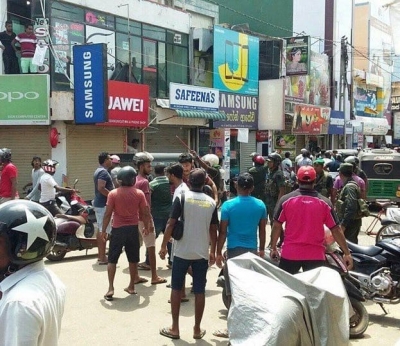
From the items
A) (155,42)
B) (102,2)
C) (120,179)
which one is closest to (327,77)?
(155,42)

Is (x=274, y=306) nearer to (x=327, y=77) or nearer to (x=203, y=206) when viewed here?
(x=203, y=206)

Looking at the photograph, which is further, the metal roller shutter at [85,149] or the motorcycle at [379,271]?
the metal roller shutter at [85,149]

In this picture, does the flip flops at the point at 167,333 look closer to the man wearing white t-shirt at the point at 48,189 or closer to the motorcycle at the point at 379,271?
the motorcycle at the point at 379,271

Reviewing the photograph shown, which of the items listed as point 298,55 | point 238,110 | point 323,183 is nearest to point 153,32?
point 238,110

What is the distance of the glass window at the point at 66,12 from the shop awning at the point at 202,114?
4545 mm

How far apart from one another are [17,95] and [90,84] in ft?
6.36

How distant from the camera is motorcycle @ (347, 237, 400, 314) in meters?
5.40

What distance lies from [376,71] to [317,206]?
136ft

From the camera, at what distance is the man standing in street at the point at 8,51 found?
14.0 m

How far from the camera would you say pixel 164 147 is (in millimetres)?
19453

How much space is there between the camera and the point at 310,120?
90.1 feet

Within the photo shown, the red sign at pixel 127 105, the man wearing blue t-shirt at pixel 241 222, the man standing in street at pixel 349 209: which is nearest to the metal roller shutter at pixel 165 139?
the red sign at pixel 127 105

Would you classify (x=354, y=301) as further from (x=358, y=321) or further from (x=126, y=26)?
(x=126, y=26)

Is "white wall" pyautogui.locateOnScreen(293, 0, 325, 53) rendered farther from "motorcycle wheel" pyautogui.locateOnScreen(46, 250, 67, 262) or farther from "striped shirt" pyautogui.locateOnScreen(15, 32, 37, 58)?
"motorcycle wheel" pyautogui.locateOnScreen(46, 250, 67, 262)
